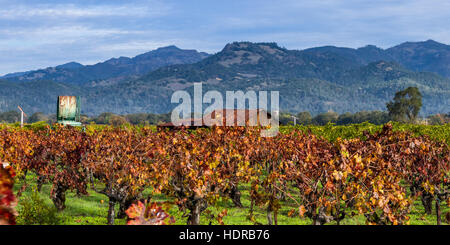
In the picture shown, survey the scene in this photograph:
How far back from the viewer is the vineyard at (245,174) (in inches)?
327

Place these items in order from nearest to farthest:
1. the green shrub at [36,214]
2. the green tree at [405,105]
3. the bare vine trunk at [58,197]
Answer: the green shrub at [36,214], the bare vine trunk at [58,197], the green tree at [405,105]

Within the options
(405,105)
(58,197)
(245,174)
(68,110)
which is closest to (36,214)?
(58,197)

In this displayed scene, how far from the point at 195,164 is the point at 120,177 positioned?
→ 2.91 meters

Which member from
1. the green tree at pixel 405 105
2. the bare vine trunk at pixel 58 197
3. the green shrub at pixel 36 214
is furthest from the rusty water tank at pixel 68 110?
the green tree at pixel 405 105

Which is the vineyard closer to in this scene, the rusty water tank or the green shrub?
the green shrub

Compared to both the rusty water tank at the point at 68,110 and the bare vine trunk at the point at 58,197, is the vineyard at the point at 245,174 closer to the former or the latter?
the bare vine trunk at the point at 58,197

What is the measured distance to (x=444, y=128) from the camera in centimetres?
2659

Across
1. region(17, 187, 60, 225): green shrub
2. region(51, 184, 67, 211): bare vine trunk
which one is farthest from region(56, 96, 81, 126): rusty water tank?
region(17, 187, 60, 225): green shrub

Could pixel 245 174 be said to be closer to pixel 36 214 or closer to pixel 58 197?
pixel 36 214

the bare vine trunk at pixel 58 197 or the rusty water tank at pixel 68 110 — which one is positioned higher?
the rusty water tank at pixel 68 110

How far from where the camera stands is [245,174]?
42.5 feet
